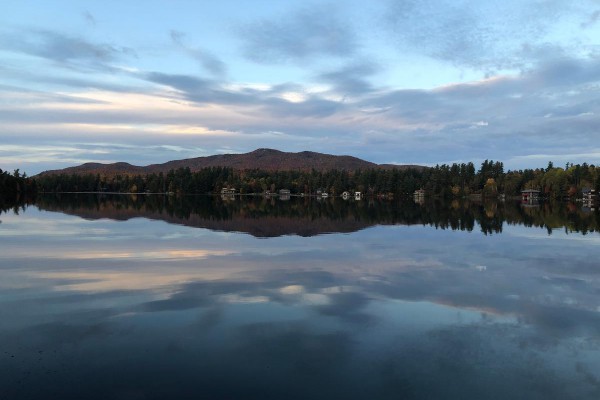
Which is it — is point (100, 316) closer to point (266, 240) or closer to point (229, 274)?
point (229, 274)

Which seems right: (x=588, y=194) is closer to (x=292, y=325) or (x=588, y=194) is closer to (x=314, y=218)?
(x=314, y=218)

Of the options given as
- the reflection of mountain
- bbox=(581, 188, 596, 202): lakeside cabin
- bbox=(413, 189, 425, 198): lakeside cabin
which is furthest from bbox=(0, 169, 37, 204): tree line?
bbox=(581, 188, 596, 202): lakeside cabin

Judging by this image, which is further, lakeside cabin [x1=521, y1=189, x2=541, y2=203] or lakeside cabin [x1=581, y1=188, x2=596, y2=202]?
lakeside cabin [x1=521, y1=189, x2=541, y2=203]

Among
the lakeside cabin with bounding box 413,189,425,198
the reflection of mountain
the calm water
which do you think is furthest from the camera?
the lakeside cabin with bounding box 413,189,425,198

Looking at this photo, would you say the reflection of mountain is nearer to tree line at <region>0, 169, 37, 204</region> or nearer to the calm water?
the calm water

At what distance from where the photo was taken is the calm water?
9297 millimetres

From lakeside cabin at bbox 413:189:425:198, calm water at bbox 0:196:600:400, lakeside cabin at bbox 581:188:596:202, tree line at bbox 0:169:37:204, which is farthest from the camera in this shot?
lakeside cabin at bbox 413:189:425:198

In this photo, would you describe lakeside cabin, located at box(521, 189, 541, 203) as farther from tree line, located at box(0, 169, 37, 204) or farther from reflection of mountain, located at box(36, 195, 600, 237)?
tree line, located at box(0, 169, 37, 204)

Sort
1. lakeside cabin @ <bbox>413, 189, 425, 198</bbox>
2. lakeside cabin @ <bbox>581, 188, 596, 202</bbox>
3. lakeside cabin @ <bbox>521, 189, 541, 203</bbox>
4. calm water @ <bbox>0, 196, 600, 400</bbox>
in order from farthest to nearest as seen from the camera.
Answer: lakeside cabin @ <bbox>413, 189, 425, 198</bbox> < lakeside cabin @ <bbox>521, 189, 541, 203</bbox> < lakeside cabin @ <bbox>581, 188, 596, 202</bbox> < calm water @ <bbox>0, 196, 600, 400</bbox>

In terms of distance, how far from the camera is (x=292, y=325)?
42.5ft

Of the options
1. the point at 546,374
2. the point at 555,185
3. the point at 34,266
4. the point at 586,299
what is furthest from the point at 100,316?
the point at 555,185

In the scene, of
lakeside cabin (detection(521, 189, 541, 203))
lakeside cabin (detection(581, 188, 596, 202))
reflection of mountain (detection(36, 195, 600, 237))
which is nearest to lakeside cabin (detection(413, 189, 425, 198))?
lakeside cabin (detection(521, 189, 541, 203))

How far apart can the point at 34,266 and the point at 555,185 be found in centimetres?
18430

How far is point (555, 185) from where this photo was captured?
17388cm
